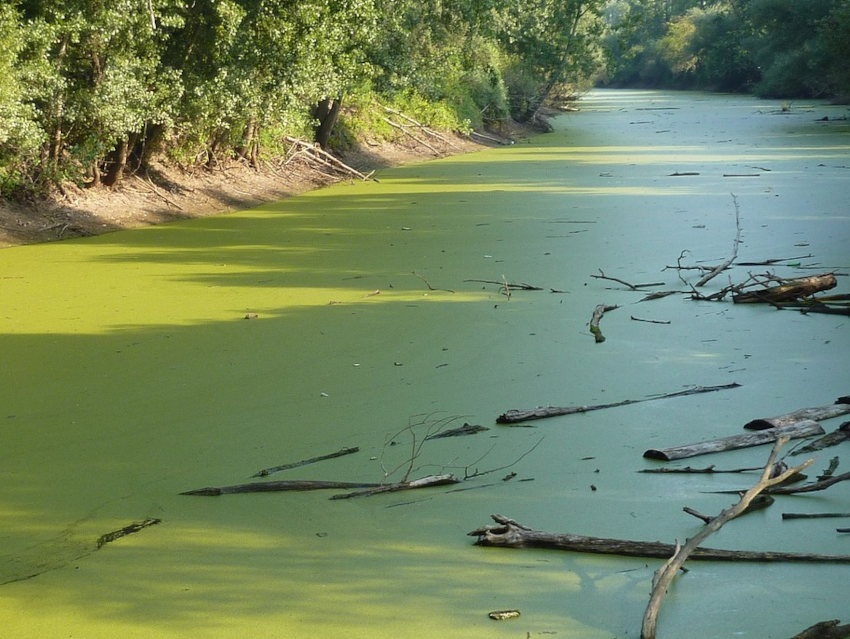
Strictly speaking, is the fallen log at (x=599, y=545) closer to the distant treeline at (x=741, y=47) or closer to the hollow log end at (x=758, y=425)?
the hollow log end at (x=758, y=425)

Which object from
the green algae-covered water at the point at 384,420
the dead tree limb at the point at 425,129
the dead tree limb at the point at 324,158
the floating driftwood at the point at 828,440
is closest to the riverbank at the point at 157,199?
the dead tree limb at the point at 324,158

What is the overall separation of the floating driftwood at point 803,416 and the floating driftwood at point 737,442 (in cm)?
4

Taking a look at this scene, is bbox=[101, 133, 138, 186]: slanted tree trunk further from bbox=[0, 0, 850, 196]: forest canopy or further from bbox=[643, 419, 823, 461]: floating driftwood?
bbox=[643, 419, 823, 461]: floating driftwood

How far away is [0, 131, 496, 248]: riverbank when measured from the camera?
8.23 m

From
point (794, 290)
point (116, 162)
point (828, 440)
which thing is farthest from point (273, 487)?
point (116, 162)

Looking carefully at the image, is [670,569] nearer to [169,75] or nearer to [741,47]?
[169,75]

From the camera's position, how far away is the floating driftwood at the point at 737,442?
11.0 ft

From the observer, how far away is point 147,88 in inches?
340

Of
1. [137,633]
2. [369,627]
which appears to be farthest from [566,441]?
[137,633]

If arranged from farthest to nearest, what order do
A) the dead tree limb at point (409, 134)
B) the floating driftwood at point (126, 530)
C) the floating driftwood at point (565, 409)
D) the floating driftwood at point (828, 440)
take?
the dead tree limb at point (409, 134) → the floating driftwood at point (565, 409) → the floating driftwood at point (828, 440) → the floating driftwood at point (126, 530)

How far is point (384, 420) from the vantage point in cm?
386

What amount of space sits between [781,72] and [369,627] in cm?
2548

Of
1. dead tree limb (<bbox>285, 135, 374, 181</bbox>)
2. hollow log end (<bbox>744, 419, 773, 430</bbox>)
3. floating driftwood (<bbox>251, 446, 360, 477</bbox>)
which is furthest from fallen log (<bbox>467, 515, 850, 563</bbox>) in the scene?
dead tree limb (<bbox>285, 135, 374, 181</bbox>)

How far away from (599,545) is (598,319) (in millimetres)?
2694
